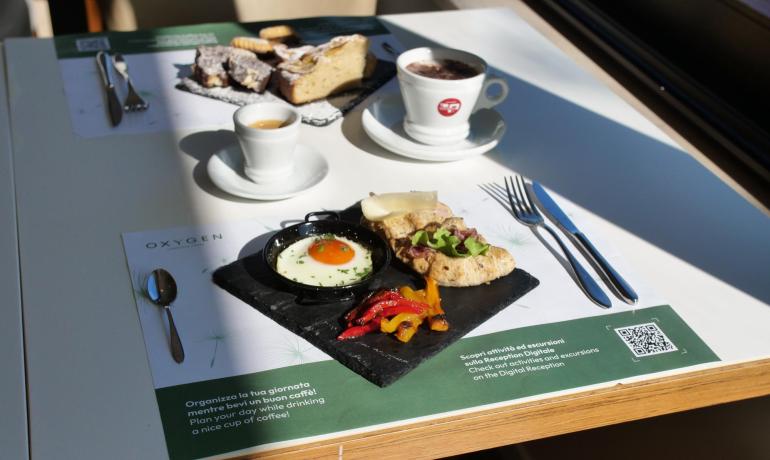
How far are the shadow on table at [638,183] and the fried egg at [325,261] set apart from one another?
37cm

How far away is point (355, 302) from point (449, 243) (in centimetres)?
16

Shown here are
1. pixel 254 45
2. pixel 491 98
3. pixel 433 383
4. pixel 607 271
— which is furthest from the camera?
pixel 254 45

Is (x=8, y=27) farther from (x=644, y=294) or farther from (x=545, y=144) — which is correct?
(x=644, y=294)

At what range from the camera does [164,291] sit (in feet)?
3.38

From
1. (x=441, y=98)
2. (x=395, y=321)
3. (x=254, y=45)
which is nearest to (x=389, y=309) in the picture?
(x=395, y=321)

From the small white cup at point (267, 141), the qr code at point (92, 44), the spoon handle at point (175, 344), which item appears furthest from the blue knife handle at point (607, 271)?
the qr code at point (92, 44)

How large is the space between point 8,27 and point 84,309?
1.59 meters

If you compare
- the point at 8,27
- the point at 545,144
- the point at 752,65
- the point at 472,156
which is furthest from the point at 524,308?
the point at 8,27

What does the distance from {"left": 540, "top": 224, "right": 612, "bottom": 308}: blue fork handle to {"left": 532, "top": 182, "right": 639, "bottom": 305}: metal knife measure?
3cm

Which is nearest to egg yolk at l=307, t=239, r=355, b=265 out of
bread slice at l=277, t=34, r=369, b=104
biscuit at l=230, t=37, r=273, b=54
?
bread slice at l=277, t=34, r=369, b=104

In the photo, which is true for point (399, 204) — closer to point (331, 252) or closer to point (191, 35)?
point (331, 252)

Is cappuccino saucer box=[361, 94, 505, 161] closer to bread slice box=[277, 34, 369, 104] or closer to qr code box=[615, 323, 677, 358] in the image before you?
bread slice box=[277, 34, 369, 104]

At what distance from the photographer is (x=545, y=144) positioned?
4.86 ft

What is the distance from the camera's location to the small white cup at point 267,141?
48.3 inches
